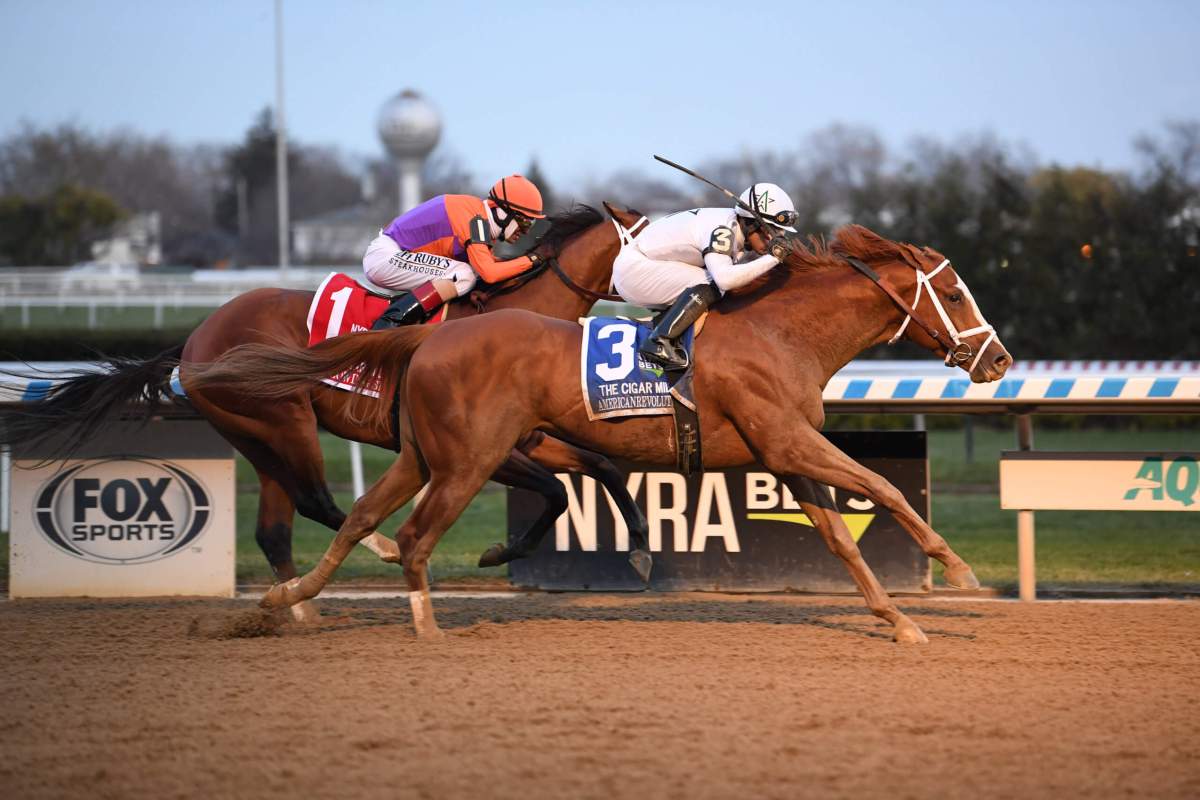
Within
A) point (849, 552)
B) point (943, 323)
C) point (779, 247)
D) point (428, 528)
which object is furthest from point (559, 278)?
point (849, 552)

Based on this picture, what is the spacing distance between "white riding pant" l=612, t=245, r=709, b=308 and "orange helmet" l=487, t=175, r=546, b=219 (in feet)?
2.46

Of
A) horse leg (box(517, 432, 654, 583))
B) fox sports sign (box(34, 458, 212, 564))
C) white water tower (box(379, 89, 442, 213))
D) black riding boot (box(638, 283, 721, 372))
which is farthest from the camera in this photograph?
white water tower (box(379, 89, 442, 213))

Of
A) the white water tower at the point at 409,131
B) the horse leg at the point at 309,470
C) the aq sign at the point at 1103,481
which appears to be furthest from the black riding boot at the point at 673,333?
the white water tower at the point at 409,131

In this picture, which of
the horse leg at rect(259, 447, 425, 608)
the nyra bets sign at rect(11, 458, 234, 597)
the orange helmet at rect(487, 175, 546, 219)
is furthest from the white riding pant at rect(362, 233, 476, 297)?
the nyra bets sign at rect(11, 458, 234, 597)

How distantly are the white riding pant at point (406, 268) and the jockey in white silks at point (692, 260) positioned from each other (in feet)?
2.83

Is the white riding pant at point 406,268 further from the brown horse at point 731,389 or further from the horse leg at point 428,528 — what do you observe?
the horse leg at point 428,528

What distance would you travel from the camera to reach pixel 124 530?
314 inches

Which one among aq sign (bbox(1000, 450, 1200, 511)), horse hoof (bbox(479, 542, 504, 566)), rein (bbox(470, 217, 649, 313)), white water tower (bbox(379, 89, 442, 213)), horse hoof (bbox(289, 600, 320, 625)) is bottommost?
horse hoof (bbox(289, 600, 320, 625))

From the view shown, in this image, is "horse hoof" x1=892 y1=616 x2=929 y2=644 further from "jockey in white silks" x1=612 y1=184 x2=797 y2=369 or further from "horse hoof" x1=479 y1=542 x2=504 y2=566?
"horse hoof" x1=479 y1=542 x2=504 y2=566

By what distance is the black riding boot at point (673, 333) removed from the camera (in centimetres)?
587

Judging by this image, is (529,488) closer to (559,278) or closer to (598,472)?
(598,472)

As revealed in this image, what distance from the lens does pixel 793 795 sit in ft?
11.9

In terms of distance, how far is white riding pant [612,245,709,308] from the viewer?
631 centimetres

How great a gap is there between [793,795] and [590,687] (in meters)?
1.51
